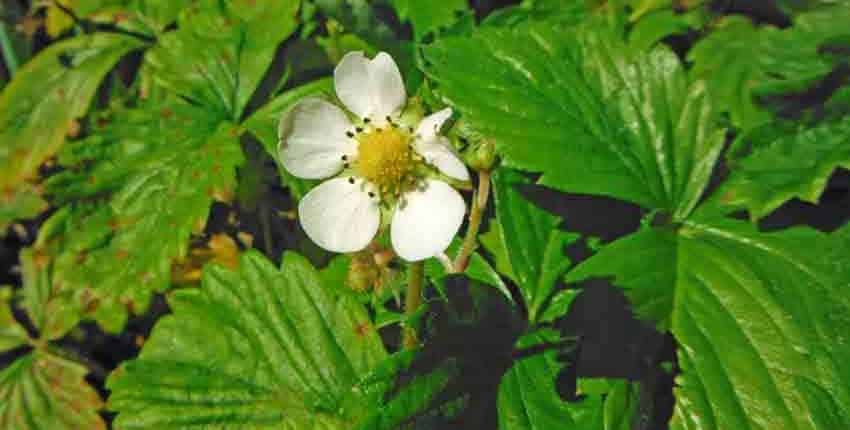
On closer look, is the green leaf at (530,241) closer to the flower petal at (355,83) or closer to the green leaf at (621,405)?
the green leaf at (621,405)

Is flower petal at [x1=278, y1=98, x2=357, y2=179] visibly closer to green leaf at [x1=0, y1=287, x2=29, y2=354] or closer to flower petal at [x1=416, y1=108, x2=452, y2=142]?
flower petal at [x1=416, y1=108, x2=452, y2=142]

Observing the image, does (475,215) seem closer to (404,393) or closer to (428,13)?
(404,393)

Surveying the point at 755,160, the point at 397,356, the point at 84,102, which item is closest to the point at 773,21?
the point at 755,160

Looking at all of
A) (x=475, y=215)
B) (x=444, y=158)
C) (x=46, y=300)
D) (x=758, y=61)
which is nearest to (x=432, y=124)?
(x=444, y=158)

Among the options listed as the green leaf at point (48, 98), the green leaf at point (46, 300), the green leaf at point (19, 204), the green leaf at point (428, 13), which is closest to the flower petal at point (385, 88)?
the green leaf at point (428, 13)

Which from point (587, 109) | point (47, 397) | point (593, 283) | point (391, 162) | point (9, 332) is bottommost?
point (47, 397)
